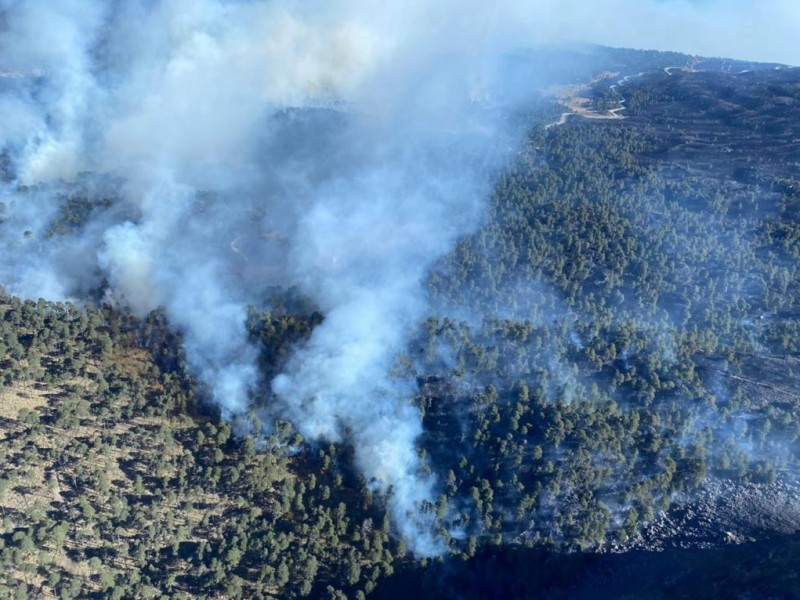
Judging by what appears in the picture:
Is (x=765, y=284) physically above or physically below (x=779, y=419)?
above

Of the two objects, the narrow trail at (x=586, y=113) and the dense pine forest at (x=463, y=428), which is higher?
the narrow trail at (x=586, y=113)

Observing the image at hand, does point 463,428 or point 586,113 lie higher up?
point 586,113

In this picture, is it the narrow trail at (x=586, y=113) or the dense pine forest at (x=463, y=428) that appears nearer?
the dense pine forest at (x=463, y=428)

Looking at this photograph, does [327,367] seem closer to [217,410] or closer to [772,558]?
[217,410]

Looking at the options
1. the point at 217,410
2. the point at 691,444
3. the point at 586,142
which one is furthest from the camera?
the point at 586,142

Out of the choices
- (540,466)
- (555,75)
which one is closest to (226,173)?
(540,466)

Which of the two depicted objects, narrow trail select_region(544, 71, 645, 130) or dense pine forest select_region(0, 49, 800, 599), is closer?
dense pine forest select_region(0, 49, 800, 599)

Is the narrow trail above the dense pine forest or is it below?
above

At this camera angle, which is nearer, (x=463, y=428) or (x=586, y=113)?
(x=463, y=428)
